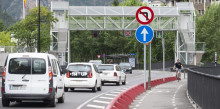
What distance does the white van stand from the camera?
715 inches

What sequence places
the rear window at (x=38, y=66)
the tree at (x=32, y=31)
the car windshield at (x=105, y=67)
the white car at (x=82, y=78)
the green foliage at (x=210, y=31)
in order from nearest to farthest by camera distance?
1. the rear window at (x=38, y=66)
2. the white car at (x=82, y=78)
3. the car windshield at (x=105, y=67)
4. the tree at (x=32, y=31)
5. the green foliage at (x=210, y=31)

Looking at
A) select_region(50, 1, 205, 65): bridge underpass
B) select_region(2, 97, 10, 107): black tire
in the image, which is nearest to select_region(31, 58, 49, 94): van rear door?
select_region(2, 97, 10, 107): black tire

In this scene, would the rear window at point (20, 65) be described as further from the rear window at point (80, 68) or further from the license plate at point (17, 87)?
the rear window at point (80, 68)

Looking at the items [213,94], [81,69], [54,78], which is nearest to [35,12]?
[81,69]

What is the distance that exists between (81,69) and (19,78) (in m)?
10.9

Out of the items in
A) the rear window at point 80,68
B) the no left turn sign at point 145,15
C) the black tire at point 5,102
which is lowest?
the black tire at point 5,102

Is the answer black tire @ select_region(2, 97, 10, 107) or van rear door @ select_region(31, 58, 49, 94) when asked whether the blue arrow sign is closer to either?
van rear door @ select_region(31, 58, 49, 94)

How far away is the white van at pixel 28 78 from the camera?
18.2 m

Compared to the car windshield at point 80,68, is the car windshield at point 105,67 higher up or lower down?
lower down

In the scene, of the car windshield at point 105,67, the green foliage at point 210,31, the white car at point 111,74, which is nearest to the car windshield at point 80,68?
the white car at point 111,74

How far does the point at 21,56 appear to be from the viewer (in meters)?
Answer: 18.3

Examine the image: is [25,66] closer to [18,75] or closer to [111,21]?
[18,75]

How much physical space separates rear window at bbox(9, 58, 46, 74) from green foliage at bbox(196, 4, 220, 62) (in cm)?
7936

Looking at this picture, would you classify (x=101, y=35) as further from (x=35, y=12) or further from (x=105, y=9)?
(x=35, y=12)
